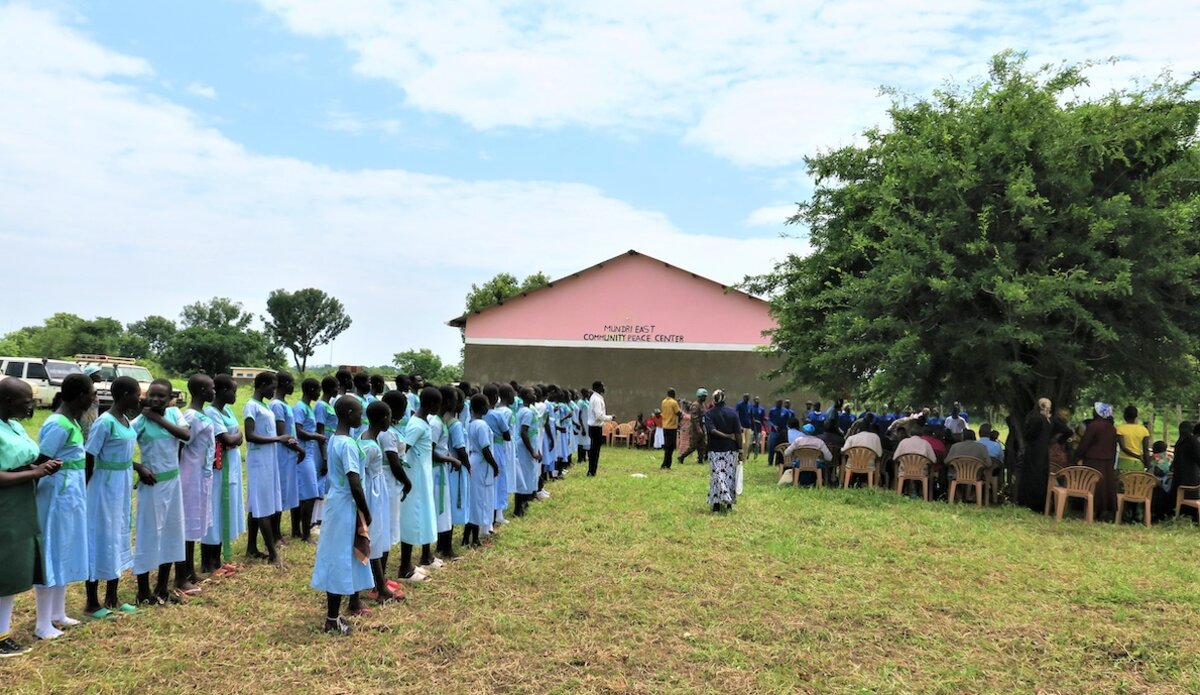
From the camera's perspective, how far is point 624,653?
5230 millimetres

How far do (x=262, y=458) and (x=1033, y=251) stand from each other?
11074 millimetres

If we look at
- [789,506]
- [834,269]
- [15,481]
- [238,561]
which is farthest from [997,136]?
[15,481]

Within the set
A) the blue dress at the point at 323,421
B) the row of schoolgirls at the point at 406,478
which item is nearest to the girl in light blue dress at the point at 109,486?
the row of schoolgirls at the point at 406,478

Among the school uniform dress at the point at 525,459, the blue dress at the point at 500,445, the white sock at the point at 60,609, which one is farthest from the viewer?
the school uniform dress at the point at 525,459

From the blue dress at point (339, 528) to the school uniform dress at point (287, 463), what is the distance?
2.45m

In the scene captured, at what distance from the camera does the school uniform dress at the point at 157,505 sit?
224 inches

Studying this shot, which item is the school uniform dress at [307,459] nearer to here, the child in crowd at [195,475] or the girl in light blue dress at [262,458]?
the girl in light blue dress at [262,458]

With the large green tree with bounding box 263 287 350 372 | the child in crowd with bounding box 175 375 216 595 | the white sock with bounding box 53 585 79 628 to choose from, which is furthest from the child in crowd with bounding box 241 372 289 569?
the large green tree with bounding box 263 287 350 372

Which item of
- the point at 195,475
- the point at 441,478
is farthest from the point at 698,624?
the point at 195,475

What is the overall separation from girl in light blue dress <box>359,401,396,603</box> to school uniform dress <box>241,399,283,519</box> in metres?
1.52

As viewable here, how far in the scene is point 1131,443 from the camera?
11.5 meters

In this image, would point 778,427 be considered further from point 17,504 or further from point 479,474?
point 17,504

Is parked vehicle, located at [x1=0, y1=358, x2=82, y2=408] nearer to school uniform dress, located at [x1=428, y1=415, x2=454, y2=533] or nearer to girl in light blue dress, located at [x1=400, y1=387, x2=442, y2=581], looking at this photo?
school uniform dress, located at [x1=428, y1=415, x2=454, y2=533]

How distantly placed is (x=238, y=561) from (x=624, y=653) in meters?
4.14
